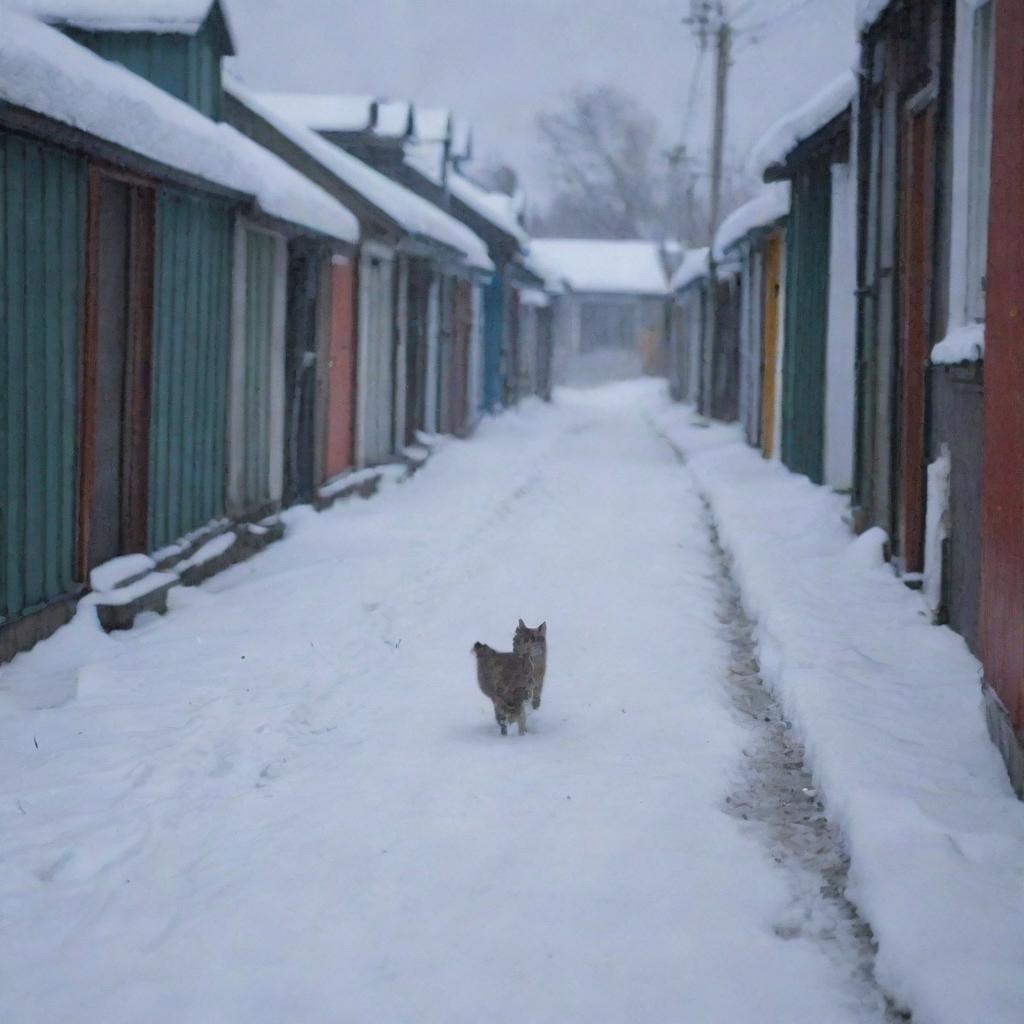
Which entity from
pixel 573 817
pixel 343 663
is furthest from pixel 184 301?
pixel 573 817

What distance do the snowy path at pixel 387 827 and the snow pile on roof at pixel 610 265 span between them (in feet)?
156

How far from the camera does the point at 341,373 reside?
1527 centimetres

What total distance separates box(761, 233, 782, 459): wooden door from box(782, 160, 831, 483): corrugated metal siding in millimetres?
2043

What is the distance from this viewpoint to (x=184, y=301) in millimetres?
9711

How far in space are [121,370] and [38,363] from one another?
5.01 feet

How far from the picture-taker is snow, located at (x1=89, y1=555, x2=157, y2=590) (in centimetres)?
816

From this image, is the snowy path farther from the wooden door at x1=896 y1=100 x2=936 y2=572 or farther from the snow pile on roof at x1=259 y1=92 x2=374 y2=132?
the snow pile on roof at x1=259 y1=92 x2=374 y2=132

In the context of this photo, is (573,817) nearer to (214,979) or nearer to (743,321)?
(214,979)

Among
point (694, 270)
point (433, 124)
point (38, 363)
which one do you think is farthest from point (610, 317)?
point (38, 363)

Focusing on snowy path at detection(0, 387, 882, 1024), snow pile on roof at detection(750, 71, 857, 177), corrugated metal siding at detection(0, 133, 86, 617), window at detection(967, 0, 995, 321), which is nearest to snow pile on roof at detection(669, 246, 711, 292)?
snow pile on roof at detection(750, 71, 857, 177)

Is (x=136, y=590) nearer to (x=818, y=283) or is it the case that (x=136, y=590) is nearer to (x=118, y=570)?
(x=118, y=570)

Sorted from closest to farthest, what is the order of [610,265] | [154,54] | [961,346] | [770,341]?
[961,346] < [154,54] < [770,341] < [610,265]

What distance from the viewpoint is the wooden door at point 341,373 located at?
14602 mm

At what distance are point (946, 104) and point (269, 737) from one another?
15.6 feet
